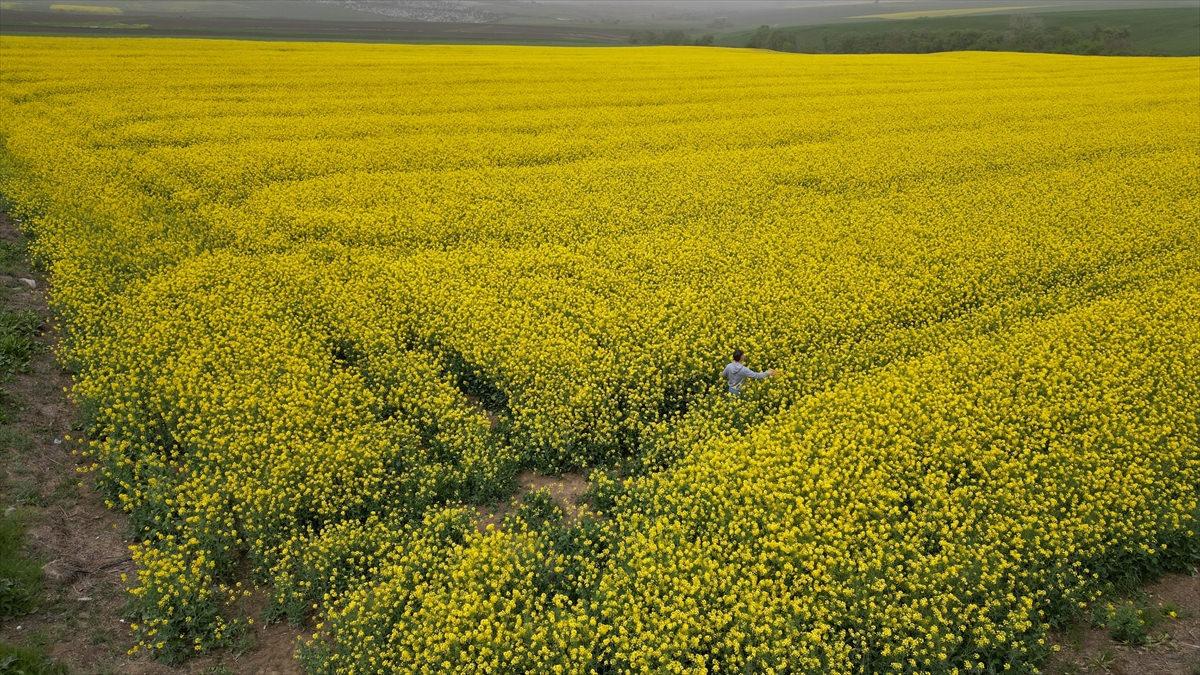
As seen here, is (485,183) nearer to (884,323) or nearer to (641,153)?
(641,153)

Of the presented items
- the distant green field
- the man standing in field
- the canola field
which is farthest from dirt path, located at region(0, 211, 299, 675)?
the distant green field

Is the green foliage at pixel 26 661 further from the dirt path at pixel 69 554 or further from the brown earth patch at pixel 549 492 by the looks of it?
the brown earth patch at pixel 549 492

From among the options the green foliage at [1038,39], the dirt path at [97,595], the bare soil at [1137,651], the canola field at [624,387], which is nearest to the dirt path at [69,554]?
the dirt path at [97,595]

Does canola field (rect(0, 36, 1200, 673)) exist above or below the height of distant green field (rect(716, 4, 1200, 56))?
below

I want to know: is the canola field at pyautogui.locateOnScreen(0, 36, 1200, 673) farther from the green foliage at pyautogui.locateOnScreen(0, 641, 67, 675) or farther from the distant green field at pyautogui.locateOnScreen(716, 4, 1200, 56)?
the distant green field at pyautogui.locateOnScreen(716, 4, 1200, 56)

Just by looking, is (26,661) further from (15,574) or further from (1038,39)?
(1038,39)

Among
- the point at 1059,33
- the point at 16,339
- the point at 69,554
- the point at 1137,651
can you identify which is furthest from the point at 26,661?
the point at 1059,33

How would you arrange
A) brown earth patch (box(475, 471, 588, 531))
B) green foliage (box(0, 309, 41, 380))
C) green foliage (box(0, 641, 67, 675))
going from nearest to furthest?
green foliage (box(0, 641, 67, 675)) < brown earth patch (box(475, 471, 588, 531)) < green foliage (box(0, 309, 41, 380))

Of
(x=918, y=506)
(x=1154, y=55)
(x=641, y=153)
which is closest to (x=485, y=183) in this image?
(x=641, y=153)
